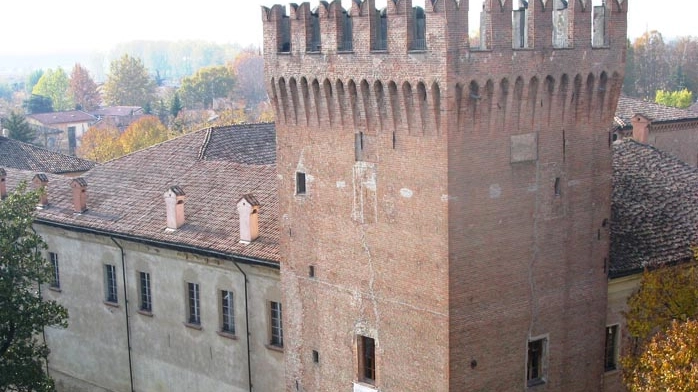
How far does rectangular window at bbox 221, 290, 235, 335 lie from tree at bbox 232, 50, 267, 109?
129m

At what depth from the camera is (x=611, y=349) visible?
24.8 metres

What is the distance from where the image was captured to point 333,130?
2189 centimetres

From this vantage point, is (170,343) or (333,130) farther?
(170,343)

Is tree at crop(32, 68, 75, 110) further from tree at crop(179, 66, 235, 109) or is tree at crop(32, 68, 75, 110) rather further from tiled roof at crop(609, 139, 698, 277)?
tiled roof at crop(609, 139, 698, 277)

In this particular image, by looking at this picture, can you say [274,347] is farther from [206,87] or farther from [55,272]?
[206,87]

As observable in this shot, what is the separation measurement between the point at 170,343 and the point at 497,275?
43.4 feet

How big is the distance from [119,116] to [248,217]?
11094 cm

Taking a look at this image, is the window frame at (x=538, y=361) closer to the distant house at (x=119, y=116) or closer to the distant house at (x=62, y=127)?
the distant house at (x=119, y=116)

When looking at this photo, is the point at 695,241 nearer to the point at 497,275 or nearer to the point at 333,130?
the point at 497,275

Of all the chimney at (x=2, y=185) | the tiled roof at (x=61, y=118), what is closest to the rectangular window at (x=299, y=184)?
the chimney at (x=2, y=185)

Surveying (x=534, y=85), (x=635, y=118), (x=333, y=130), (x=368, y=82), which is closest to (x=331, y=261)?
(x=333, y=130)

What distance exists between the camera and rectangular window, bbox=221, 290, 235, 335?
2822cm

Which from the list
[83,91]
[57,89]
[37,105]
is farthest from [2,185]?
[57,89]

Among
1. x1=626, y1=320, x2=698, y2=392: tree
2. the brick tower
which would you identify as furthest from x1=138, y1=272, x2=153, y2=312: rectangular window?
x1=626, y1=320, x2=698, y2=392: tree
